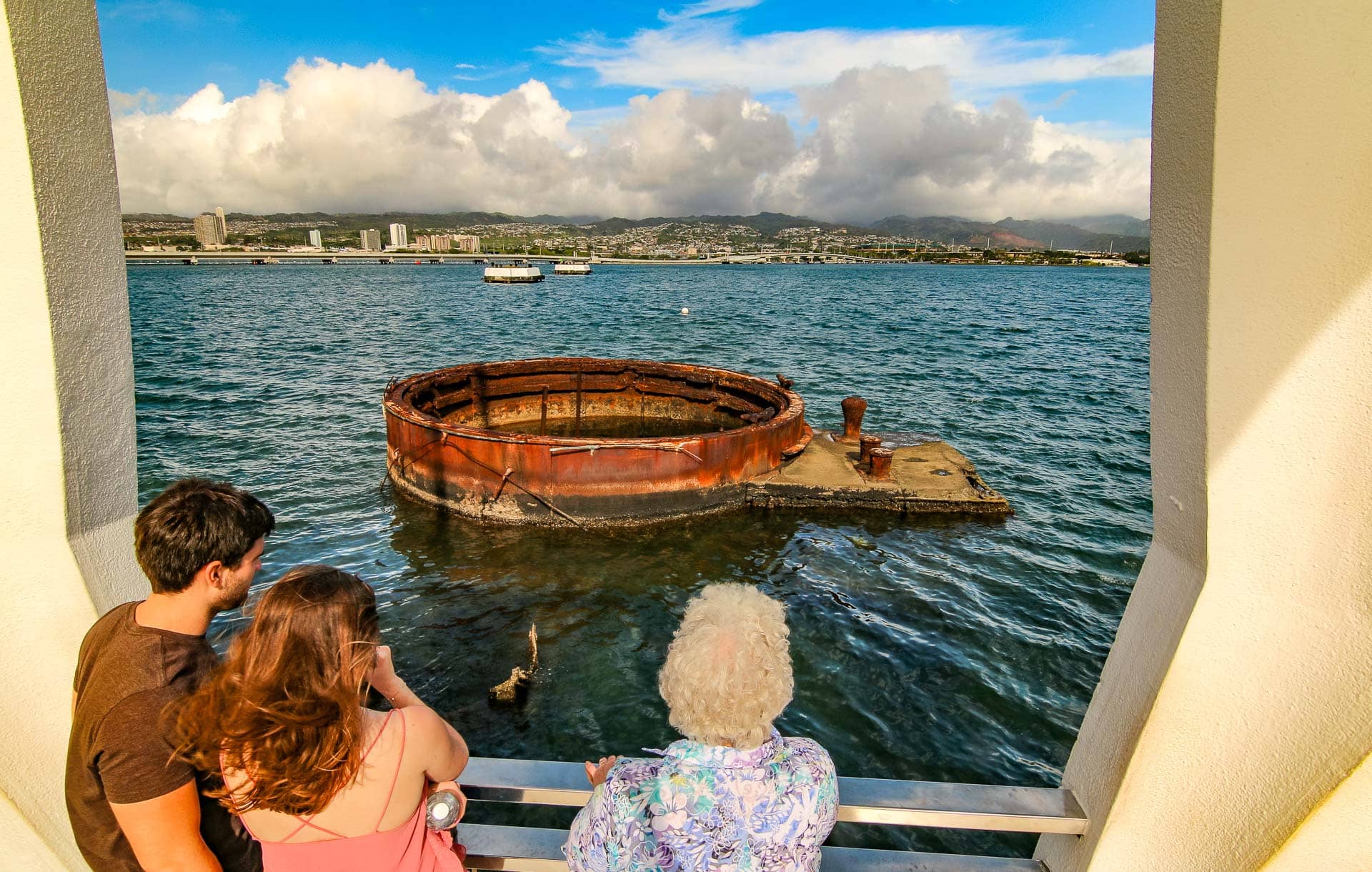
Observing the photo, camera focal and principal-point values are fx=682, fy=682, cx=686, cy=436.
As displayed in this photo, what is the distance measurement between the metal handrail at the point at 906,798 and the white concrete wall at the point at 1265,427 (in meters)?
0.36

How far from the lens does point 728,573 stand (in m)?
Answer: 10.5

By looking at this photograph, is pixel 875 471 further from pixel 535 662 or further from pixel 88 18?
pixel 88 18

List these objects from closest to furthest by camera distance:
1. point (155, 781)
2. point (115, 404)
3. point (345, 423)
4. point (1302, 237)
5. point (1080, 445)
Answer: point (1302, 237), point (155, 781), point (115, 404), point (1080, 445), point (345, 423)

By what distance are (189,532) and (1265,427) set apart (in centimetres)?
282

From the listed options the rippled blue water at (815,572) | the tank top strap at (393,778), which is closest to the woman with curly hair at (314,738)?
the tank top strap at (393,778)

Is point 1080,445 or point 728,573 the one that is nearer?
point 728,573

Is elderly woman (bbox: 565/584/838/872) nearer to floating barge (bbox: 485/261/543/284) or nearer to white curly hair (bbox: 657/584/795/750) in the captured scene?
white curly hair (bbox: 657/584/795/750)

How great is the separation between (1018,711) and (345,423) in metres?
18.7

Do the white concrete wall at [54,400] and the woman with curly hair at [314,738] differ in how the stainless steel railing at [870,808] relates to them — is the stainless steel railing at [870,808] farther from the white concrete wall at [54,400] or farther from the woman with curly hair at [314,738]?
the white concrete wall at [54,400]

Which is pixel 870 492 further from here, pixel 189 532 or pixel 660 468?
pixel 189 532

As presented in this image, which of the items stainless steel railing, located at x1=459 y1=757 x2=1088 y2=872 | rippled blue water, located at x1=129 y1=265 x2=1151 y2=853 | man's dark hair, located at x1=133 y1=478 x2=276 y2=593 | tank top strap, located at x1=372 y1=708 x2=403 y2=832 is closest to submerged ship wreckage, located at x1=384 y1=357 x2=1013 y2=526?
rippled blue water, located at x1=129 y1=265 x2=1151 y2=853

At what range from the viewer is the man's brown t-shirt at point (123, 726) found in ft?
5.65

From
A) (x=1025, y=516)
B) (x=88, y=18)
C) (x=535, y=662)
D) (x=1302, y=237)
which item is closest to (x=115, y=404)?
(x=88, y=18)

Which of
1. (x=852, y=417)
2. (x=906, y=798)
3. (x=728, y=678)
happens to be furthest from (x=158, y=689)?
(x=852, y=417)
